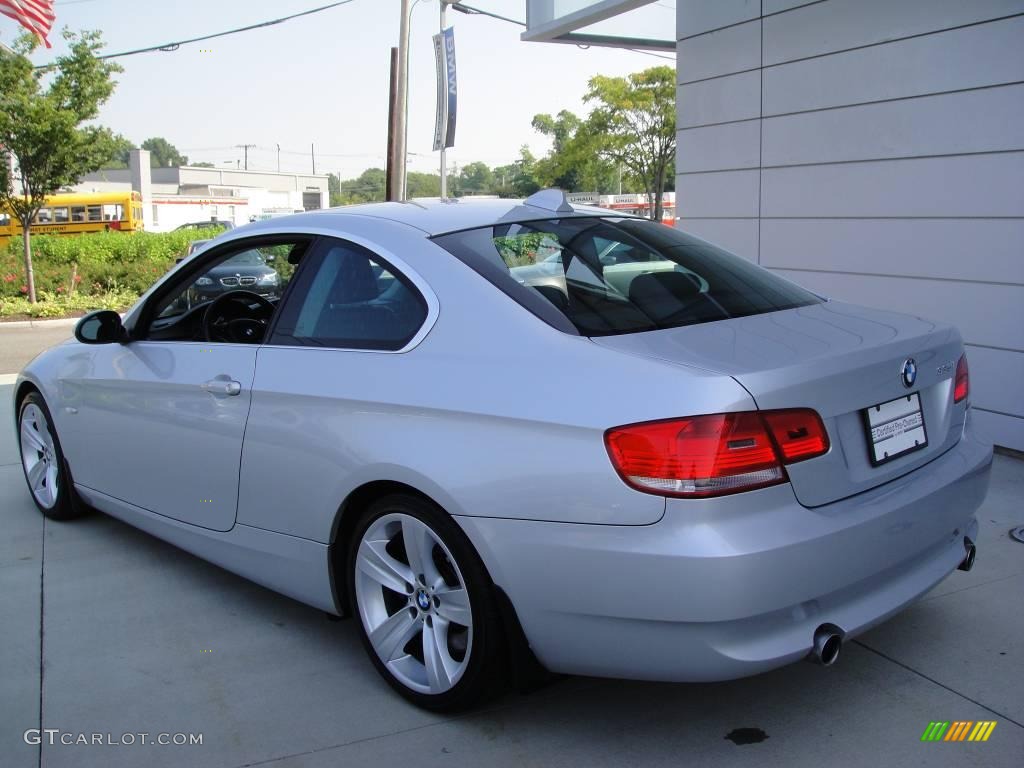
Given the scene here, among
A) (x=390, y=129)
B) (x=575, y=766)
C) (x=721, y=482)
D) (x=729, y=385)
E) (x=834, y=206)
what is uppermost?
(x=390, y=129)

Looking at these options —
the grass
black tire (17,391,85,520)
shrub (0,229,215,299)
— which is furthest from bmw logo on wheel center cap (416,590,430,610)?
shrub (0,229,215,299)

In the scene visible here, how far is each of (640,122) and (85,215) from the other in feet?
80.4

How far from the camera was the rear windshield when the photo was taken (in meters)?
3.04

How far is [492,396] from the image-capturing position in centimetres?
282

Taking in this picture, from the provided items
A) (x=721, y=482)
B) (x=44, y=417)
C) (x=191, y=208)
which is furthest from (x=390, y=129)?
(x=191, y=208)

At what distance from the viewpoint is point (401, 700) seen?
3275 millimetres

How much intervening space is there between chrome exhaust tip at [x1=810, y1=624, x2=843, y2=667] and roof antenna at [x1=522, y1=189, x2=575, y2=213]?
180 centimetres

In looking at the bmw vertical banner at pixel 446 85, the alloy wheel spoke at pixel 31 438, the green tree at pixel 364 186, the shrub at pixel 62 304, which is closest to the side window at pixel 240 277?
the alloy wheel spoke at pixel 31 438

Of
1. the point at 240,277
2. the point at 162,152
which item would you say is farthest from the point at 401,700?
the point at 162,152

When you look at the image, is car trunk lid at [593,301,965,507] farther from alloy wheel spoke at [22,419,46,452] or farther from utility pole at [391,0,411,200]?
utility pole at [391,0,411,200]

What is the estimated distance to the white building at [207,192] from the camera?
197ft

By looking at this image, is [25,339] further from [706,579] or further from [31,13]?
[706,579]

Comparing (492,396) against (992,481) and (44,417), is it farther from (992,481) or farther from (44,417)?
(992,481)

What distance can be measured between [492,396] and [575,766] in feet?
3.54
